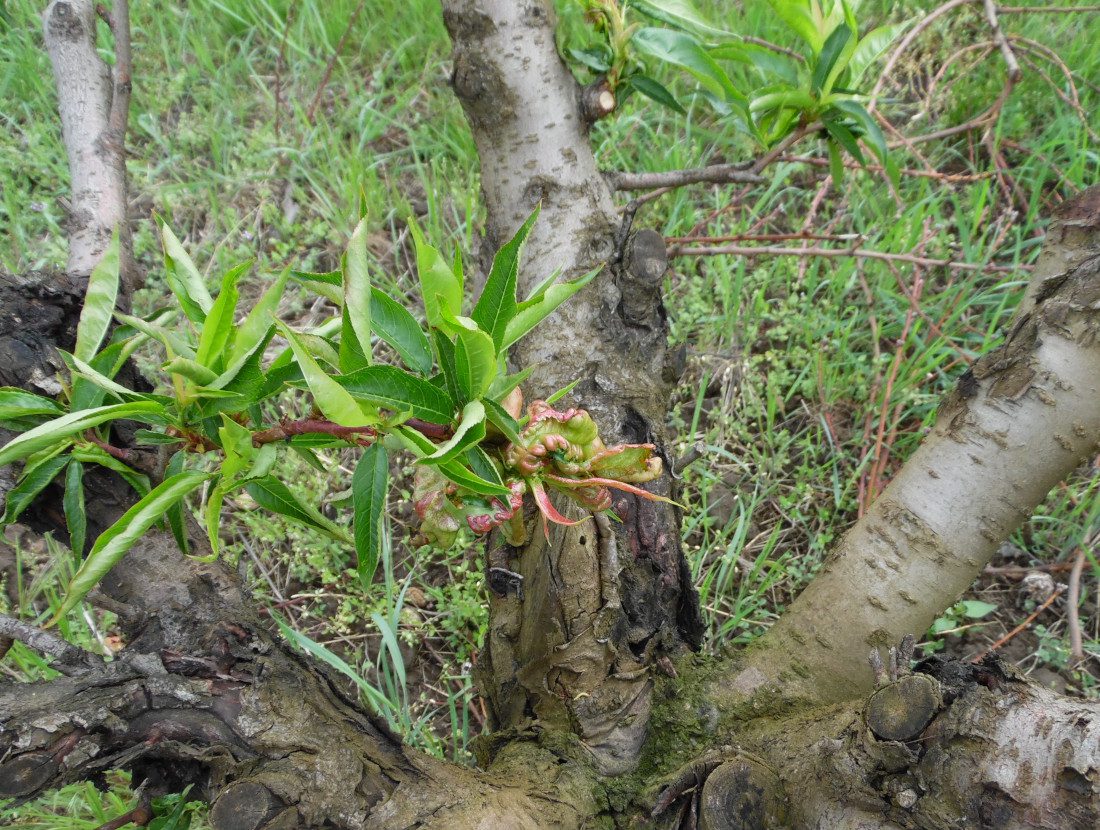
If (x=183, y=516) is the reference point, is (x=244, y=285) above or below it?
above

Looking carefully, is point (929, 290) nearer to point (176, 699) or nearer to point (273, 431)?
point (273, 431)

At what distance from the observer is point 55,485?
3.67 ft

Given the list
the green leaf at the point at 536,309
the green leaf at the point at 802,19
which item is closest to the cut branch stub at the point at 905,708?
the green leaf at the point at 536,309

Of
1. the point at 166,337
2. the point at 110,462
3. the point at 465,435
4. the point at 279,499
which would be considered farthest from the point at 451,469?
the point at 110,462

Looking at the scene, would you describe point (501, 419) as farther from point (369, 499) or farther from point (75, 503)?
point (75, 503)

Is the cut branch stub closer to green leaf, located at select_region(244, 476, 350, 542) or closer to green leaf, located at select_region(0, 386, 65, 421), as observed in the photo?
green leaf, located at select_region(244, 476, 350, 542)

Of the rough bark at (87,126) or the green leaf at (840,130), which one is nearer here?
the rough bark at (87,126)

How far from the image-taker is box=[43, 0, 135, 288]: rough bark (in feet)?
4.37

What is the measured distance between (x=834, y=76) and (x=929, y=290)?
47.7 inches

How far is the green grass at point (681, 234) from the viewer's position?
2141mm

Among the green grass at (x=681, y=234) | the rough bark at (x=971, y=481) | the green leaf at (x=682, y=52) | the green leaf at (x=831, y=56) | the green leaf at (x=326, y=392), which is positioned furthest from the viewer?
the green grass at (x=681, y=234)

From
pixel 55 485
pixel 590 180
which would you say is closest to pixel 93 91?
pixel 55 485

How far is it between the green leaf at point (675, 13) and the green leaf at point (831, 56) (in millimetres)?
254

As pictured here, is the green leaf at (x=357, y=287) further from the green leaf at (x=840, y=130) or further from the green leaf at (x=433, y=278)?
the green leaf at (x=840, y=130)
